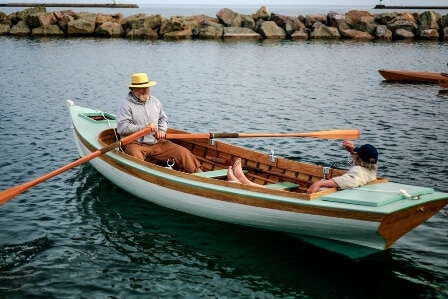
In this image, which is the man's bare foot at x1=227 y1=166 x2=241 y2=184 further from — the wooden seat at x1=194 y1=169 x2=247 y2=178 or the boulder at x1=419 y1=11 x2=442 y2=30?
the boulder at x1=419 y1=11 x2=442 y2=30

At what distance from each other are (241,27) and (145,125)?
180ft

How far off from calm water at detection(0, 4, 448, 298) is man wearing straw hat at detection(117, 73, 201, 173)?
136 cm

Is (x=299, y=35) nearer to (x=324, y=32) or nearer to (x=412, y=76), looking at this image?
(x=324, y=32)

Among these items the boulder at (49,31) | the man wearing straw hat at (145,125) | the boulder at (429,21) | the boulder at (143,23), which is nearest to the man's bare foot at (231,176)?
the man wearing straw hat at (145,125)

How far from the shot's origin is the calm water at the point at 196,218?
10172mm

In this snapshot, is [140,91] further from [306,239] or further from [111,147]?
[306,239]

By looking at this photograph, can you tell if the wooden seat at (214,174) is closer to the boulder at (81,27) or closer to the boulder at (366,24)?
the boulder at (81,27)

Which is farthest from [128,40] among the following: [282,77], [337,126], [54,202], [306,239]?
[306,239]

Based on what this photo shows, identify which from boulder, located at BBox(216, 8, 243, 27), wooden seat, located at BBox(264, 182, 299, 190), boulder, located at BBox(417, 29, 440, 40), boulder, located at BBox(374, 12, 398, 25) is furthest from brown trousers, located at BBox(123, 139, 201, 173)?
boulder, located at BBox(374, 12, 398, 25)

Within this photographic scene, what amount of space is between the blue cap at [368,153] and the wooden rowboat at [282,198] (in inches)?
20.4

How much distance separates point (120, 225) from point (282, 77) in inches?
1060

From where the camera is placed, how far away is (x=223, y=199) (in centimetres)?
1147

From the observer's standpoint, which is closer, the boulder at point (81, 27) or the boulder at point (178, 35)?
the boulder at point (81, 27)

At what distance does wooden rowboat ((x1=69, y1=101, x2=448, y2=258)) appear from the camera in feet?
32.0
